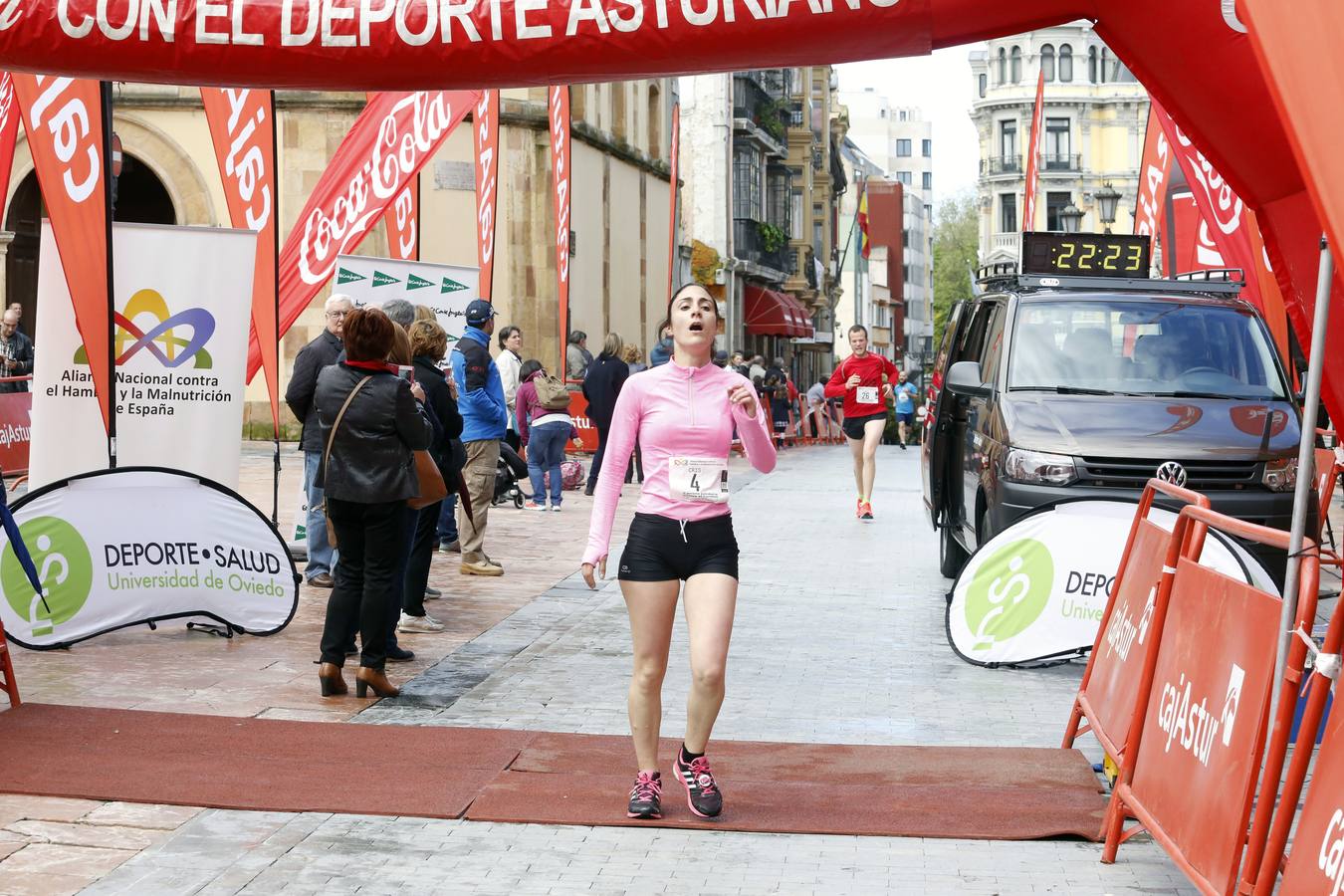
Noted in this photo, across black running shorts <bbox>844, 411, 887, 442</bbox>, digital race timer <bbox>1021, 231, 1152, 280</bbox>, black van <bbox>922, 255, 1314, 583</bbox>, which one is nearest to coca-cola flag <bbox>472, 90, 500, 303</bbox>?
black running shorts <bbox>844, 411, 887, 442</bbox>

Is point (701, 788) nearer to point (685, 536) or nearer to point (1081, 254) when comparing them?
point (685, 536)

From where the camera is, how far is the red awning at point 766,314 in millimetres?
56688

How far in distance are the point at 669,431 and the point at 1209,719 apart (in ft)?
6.99

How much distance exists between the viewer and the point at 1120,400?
10383 mm

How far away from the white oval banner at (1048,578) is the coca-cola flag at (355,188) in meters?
6.37

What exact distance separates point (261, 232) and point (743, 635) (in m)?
4.45

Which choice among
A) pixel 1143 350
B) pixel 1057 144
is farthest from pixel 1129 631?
pixel 1057 144

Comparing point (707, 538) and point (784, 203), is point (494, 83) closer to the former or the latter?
point (707, 538)

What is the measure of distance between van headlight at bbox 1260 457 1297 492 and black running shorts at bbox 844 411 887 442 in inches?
289

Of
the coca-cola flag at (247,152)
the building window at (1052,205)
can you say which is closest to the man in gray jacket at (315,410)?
the coca-cola flag at (247,152)

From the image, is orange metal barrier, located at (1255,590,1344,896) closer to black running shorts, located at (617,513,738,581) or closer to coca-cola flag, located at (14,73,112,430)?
black running shorts, located at (617,513,738,581)

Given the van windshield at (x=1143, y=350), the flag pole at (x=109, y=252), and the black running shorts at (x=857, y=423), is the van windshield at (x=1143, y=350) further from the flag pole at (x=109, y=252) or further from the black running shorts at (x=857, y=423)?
the black running shorts at (x=857, y=423)

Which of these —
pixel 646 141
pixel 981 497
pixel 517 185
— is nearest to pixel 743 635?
pixel 981 497

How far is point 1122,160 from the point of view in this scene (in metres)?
102
